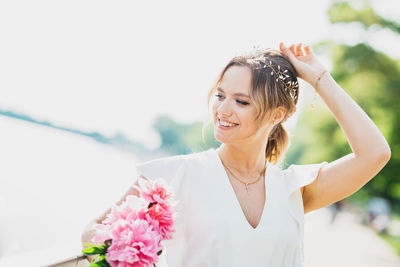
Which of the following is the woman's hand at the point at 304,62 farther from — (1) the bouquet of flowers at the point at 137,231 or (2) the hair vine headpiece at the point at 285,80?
(1) the bouquet of flowers at the point at 137,231

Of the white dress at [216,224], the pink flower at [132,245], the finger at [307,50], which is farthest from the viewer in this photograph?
the finger at [307,50]

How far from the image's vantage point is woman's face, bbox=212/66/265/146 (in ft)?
7.49

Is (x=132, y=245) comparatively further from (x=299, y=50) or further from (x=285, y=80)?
(x=299, y=50)

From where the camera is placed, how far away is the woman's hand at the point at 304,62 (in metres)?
2.54

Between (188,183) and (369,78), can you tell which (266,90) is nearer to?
(188,183)

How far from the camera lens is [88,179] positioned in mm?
42938

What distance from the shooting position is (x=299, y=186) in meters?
2.46

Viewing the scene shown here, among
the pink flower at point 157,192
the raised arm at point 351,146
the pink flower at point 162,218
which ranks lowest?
the pink flower at point 162,218

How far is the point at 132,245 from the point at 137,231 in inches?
2.1

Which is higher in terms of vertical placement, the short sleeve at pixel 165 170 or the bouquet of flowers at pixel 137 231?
the short sleeve at pixel 165 170

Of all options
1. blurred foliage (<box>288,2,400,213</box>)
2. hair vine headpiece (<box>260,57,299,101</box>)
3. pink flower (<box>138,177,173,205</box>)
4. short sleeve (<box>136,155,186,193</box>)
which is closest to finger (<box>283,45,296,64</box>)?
hair vine headpiece (<box>260,57,299,101</box>)

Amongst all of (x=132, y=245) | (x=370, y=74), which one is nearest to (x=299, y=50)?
(x=132, y=245)

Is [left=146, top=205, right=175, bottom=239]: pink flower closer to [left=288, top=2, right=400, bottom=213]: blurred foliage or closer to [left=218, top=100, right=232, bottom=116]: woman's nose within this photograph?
[left=218, top=100, right=232, bottom=116]: woman's nose

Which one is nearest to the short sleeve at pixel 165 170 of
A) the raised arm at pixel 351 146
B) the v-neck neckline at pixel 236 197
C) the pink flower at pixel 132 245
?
the v-neck neckline at pixel 236 197
